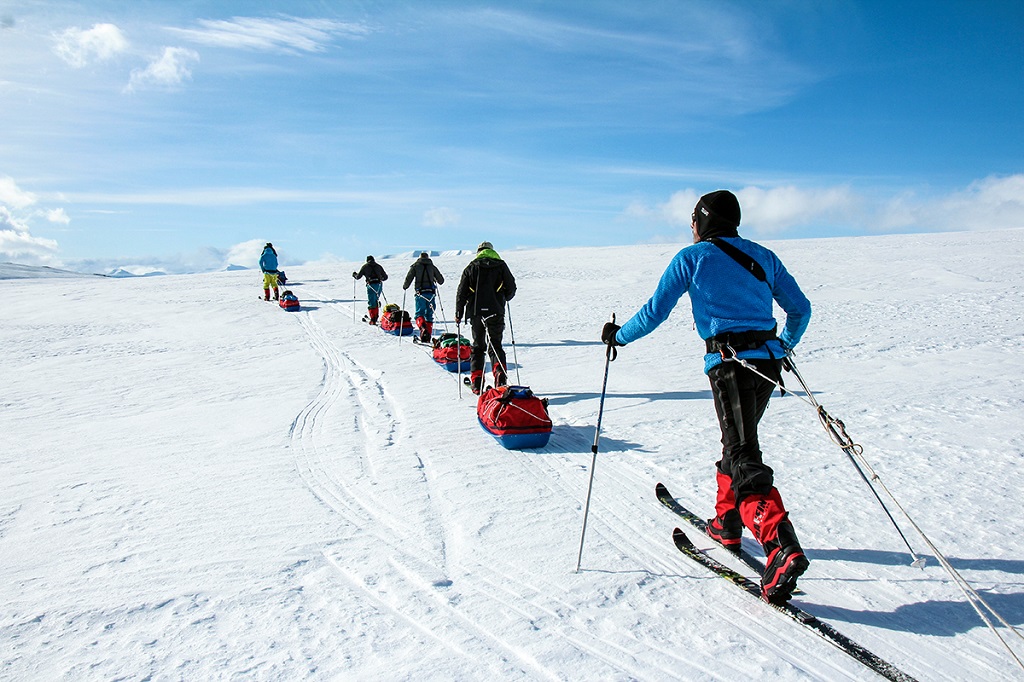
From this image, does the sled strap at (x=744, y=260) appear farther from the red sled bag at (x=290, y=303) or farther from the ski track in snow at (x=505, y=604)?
the red sled bag at (x=290, y=303)

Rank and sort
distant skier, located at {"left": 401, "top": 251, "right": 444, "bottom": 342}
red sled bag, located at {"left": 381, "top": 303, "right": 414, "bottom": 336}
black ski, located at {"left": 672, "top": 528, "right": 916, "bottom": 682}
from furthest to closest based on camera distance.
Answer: red sled bag, located at {"left": 381, "top": 303, "right": 414, "bottom": 336}, distant skier, located at {"left": 401, "top": 251, "right": 444, "bottom": 342}, black ski, located at {"left": 672, "top": 528, "right": 916, "bottom": 682}

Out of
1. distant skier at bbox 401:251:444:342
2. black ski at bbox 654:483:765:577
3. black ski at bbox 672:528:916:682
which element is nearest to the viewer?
black ski at bbox 672:528:916:682

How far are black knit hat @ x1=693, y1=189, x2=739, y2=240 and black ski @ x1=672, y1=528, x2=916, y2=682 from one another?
76.3 inches

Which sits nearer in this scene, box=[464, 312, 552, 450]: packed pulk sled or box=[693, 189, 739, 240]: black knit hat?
box=[693, 189, 739, 240]: black knit hat

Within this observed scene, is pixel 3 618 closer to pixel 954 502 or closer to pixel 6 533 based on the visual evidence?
pixel 6 533

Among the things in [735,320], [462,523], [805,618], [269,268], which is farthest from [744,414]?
[269,268]

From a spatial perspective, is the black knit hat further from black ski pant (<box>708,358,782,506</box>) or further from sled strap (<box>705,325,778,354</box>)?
black ski pant (<box>708,358,782,506</box>)

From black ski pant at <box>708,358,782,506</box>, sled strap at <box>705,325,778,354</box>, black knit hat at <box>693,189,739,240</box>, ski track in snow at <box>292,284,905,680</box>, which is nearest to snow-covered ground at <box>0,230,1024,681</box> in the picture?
ski track in snow at <box>292,284,905,680</box>

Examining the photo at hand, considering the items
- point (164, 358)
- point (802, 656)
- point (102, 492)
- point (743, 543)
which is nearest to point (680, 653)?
point (802, 656)

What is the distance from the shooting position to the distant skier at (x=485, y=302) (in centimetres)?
882

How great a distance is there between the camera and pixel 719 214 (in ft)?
11.9

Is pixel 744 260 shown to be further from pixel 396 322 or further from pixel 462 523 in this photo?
pixel 396 322

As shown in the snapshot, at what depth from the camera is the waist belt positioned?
3549 mm

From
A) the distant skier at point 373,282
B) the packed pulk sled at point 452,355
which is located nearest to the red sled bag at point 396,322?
the distant skier at point 373,282
